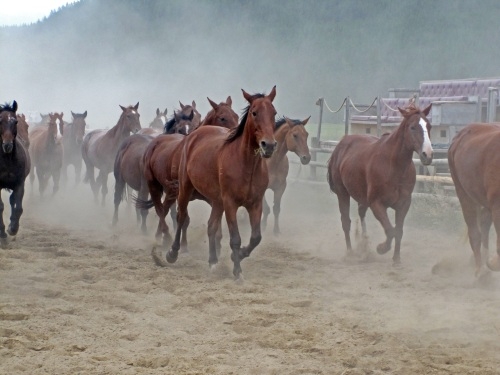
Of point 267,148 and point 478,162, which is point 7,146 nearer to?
point 267,148

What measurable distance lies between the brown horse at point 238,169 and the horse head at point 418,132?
6.30 ft

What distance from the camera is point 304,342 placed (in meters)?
5.23

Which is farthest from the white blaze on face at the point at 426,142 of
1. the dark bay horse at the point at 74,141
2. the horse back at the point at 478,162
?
the dark bay horse at the point at 74,141

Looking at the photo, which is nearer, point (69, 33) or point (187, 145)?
point (187, 145)

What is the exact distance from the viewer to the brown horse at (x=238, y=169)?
746 centimetres

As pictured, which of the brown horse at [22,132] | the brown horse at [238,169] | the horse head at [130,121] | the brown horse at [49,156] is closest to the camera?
the brown horse at [238,169]

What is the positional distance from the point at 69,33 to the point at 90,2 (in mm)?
6009

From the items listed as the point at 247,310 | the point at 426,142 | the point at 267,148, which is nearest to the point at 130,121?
the point at 426,142

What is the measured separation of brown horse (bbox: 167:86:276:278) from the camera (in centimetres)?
746

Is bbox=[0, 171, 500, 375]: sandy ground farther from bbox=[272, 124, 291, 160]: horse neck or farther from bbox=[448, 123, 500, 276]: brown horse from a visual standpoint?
bbox=[272, 124, 291, 160]: horse neck

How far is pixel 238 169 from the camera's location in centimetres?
772

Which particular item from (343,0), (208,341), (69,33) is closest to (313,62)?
(343,0)

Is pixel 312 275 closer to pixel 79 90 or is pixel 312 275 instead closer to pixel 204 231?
pixel 204 231

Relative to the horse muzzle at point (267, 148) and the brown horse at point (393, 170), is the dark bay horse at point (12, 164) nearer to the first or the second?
the horse muzzle at point (267, 148)
